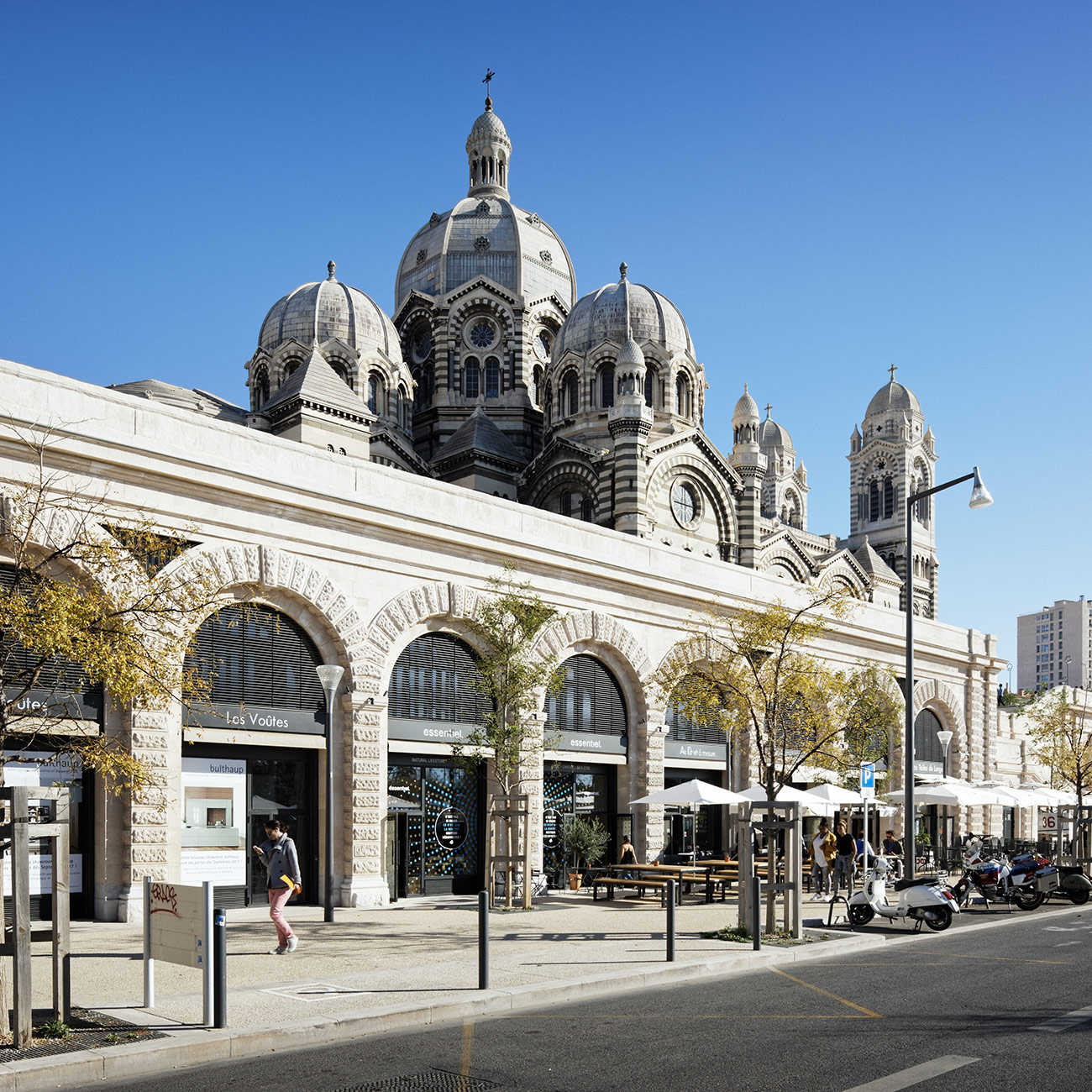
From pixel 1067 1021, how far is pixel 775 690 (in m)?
9.02

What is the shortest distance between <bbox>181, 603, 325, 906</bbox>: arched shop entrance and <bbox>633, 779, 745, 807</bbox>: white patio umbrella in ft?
23.2

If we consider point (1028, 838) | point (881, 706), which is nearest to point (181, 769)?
point (881, 706)

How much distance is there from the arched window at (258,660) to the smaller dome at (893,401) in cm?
9131

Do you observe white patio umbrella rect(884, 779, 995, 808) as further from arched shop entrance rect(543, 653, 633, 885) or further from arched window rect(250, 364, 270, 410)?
arched window rect(250, 364, 270, 410)

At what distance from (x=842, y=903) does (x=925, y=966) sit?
869cm

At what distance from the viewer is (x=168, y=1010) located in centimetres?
1124

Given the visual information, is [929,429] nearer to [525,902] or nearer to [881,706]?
[881,706]

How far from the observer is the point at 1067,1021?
1139 cm

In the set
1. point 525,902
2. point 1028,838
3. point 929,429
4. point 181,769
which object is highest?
point 929,429

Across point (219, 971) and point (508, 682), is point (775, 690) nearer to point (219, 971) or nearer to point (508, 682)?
point (508, 682)

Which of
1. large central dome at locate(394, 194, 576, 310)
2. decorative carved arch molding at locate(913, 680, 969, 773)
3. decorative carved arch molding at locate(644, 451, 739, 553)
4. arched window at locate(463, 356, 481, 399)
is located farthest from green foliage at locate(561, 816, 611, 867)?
large central dome at locate(394, 194, 576, 310)

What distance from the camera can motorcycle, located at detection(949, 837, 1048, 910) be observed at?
961 inches

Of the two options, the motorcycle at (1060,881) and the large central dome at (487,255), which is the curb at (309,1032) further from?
the large central dome at (487,255)

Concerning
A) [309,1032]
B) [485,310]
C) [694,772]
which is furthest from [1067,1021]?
[485,310]
